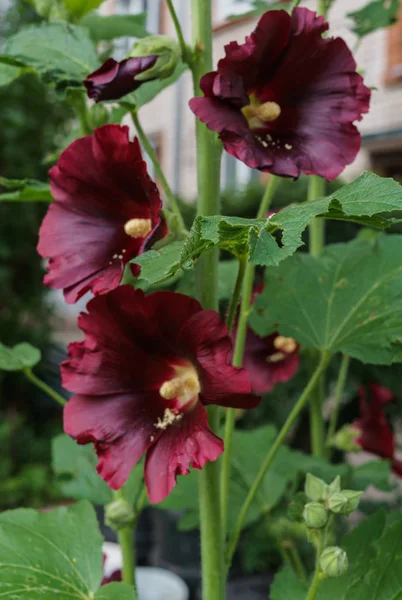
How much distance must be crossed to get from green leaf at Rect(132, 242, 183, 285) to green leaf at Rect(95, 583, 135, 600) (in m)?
0.23

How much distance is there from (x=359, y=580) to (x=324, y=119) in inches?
13.6

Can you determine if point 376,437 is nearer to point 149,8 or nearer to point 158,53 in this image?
point 158,53

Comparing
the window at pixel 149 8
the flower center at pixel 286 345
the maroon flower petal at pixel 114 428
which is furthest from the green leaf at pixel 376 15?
the window at pixel 149 8

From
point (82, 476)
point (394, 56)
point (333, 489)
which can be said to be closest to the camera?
point (333, 489)

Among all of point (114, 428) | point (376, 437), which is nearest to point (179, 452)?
point (114, 428)

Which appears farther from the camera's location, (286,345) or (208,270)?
(286,345)

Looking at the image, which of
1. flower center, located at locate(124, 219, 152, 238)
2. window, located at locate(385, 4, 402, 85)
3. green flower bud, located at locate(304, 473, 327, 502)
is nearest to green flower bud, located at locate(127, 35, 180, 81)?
flower center, located at locate(124, 219, 152, 238)

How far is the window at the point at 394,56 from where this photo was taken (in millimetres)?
3584

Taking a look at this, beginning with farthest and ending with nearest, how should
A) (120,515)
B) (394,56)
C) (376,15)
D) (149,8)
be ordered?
(149,8) < (394,56) < (376,15) < (120,515)

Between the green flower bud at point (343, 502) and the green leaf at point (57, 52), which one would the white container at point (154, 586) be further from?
the green leaf at point (57, 52)

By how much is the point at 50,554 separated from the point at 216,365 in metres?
0.21

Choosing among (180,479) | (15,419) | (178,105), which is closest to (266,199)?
(180,479)

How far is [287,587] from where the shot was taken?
1.81ft

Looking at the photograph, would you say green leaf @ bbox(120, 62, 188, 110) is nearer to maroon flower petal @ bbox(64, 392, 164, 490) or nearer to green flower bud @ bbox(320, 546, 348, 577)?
maroon flower petal @ bbox(64, 392, 164, 490)
